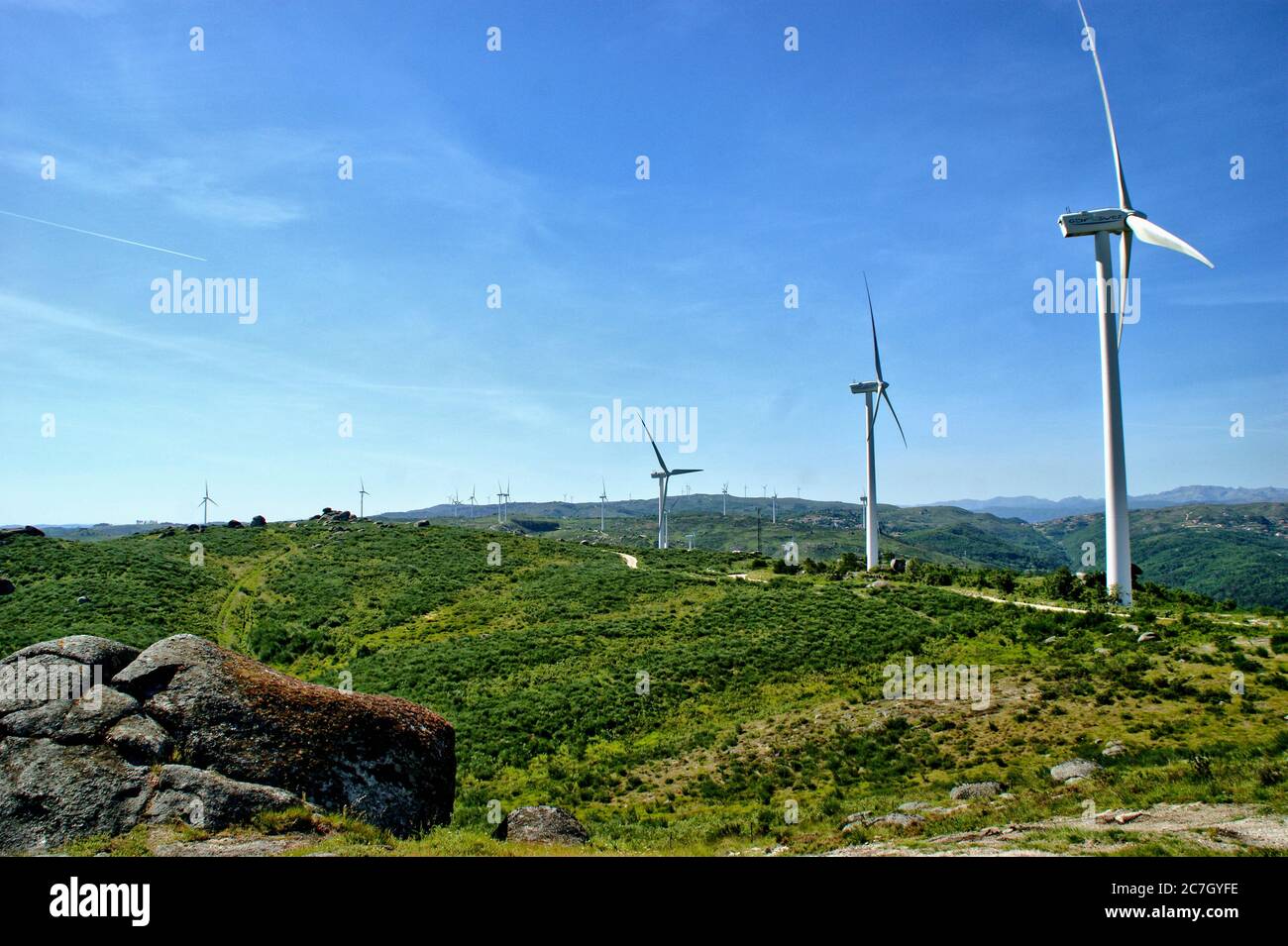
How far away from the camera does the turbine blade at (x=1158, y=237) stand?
37316 millimetres

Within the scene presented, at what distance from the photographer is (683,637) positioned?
49.2 meters

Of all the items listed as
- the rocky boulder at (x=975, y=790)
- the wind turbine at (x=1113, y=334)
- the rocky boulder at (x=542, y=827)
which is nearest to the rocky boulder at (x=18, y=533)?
the rocky boulder at (x=542, y=827)

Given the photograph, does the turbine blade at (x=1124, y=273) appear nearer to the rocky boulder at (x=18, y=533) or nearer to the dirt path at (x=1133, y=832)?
the dirt path at (x=1133, y=832)

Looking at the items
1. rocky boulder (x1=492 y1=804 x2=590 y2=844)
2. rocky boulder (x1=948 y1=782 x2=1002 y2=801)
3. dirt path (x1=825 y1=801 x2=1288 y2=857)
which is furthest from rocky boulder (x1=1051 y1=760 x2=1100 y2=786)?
rocky boulder (x1=492 y1=804 x2=590 y2=844)

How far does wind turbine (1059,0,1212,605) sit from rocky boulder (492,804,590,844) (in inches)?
1644

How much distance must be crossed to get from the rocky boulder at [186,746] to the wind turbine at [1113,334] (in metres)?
→ 46.1

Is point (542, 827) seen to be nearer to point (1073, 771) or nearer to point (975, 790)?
point (975, 790)

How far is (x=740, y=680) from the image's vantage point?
3950cm

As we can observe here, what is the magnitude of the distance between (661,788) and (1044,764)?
1395 centimetres

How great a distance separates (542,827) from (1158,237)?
162 feet

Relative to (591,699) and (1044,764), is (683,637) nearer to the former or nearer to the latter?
(591,699)

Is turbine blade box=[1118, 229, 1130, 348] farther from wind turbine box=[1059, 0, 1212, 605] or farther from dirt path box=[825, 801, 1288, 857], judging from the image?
dirt path box=[825, 801, 1288, 857]

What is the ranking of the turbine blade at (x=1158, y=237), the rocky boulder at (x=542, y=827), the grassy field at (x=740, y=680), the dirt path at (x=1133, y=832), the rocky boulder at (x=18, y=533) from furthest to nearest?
the rocky boulder at (x=18, y=533) < the turbine blade at (x=1158, y=237) < the grassy field at (x=740, y=680) < the rocky boulder at (x=542, y=827) < the dirt path at (x=1133, y=832)

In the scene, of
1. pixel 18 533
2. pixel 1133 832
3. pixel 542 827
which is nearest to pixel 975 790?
pixel 1133 832
